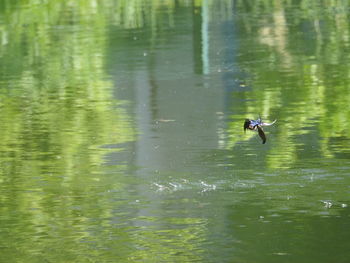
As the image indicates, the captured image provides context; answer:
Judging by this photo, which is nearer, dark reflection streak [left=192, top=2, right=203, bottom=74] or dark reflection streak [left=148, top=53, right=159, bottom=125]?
dark reflection streak [left=148, top=53, right=159, bottom=125]

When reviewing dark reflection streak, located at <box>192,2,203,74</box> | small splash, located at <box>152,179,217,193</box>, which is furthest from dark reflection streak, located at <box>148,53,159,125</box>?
small splash, located at <box>152,179,217,193</box>

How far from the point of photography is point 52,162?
41.7ft

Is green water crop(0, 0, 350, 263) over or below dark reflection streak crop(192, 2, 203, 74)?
over

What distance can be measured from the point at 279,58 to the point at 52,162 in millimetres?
7104

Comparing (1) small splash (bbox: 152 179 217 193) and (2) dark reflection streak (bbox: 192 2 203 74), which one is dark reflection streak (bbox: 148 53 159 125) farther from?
(1) small splash (bbox: 152 179 217 193)

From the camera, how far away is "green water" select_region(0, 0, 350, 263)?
9.53m

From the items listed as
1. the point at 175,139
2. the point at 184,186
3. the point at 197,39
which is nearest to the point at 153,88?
the point at 175,139

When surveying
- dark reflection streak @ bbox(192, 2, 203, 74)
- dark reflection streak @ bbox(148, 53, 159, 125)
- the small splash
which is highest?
the small splash

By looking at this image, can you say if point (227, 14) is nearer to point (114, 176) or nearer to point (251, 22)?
point (251, 22)

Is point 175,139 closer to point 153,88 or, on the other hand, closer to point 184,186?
point 184,186

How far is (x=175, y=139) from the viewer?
13.7m

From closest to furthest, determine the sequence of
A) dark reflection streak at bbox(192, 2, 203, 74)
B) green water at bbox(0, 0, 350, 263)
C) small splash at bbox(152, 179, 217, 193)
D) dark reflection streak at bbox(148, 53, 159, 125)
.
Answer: green water at bbox(0, 0, 350, 263) < small splash at bbox(152, 179, 217, 193) < dark reflection streak at bbox(148, 53, 159, 125) < dark reflection streak at bbox(192, 2, 203, 74)

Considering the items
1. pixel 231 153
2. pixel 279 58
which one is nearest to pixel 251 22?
pixel 279 58

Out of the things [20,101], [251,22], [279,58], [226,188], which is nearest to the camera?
[226,188]
